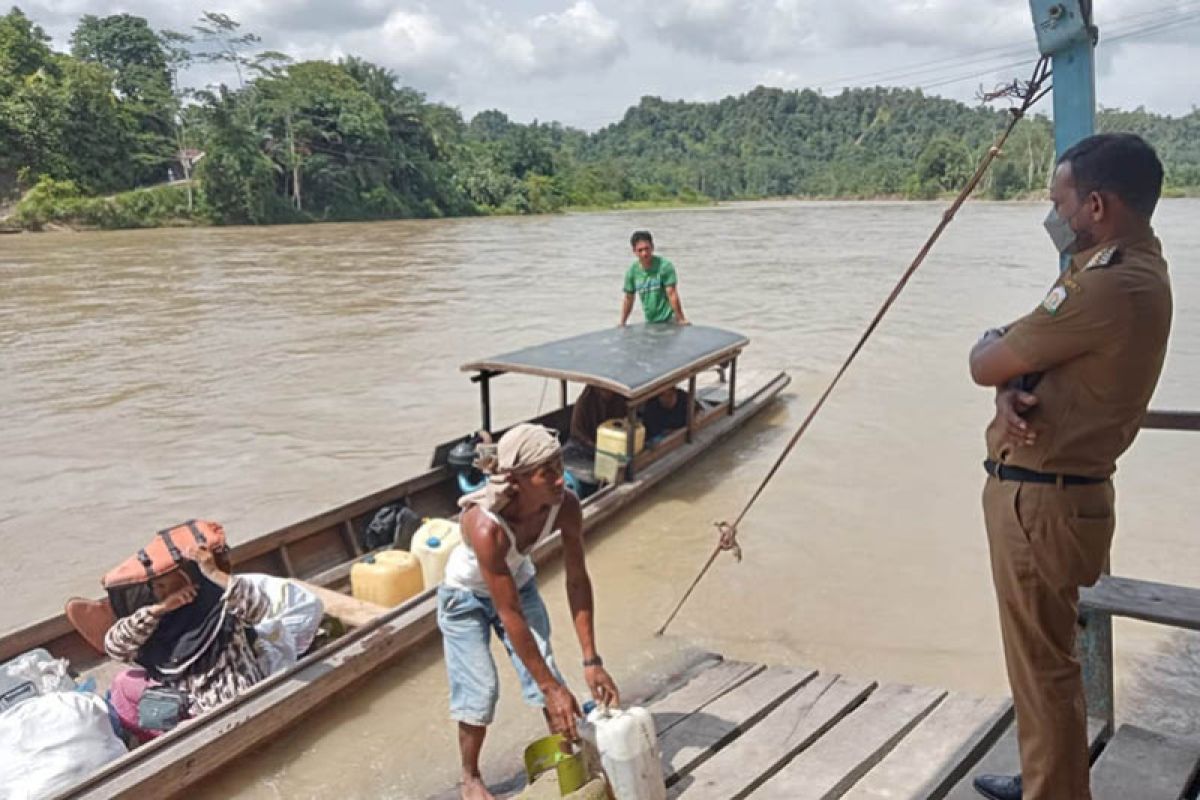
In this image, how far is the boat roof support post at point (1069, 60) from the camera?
2.44 m

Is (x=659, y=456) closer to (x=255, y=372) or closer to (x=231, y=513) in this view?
(x=231, y=513)

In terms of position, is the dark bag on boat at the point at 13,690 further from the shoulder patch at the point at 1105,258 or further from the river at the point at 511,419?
the shoulder patch at the point at 1105,258

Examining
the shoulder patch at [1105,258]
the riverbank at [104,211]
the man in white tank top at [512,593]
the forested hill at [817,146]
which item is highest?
the forested hill at [817,146]

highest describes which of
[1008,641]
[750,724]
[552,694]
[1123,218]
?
[1123,218]

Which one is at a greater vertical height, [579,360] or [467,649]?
[579,360]

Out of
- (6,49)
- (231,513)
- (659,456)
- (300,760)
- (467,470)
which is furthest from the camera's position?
(6,49)

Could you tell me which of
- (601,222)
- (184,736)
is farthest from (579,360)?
(601,222)

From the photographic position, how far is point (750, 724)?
3375 mm

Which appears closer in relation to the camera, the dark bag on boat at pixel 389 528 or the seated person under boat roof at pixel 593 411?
the dark bag on boat at pixel 389 528

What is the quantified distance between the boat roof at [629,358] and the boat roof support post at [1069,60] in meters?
3.91

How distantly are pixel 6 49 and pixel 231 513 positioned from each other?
1864 inches

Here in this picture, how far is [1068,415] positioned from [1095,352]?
158mm

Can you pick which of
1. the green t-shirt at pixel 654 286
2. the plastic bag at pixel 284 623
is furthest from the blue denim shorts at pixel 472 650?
the green t-shirt at pixel 654 286

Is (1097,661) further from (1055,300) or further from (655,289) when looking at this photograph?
(655,289)
